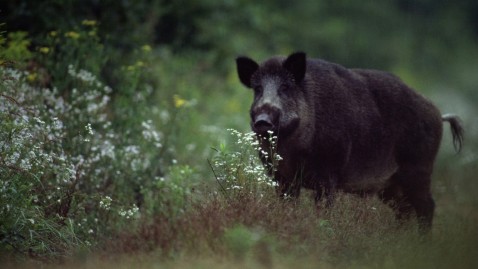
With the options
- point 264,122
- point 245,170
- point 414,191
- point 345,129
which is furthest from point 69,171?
point 414,191

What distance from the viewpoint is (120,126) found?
401 inches

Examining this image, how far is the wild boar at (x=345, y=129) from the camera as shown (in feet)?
26.8

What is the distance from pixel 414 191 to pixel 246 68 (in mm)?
2368

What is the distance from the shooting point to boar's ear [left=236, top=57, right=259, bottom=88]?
8.57m

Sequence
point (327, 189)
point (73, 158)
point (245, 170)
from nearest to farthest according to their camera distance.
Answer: point (245, 170), point (327, 189), point (73, 158)

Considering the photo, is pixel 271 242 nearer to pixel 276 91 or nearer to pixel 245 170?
pixel 245 170

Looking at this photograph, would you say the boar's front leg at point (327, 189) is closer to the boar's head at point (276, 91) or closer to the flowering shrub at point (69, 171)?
the boar's head at point (276, 91)

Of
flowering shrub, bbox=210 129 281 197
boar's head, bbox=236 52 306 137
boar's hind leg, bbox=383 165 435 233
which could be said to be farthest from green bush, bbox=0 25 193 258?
boar's hind leg, bbox=383 165 435 233

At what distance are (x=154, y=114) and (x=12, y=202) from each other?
5139 millimetres

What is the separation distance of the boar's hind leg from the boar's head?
168 cm

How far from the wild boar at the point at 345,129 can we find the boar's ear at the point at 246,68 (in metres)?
0.01

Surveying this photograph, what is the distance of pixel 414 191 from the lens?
361 inches

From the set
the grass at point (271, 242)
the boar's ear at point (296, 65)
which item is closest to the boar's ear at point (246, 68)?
the boar's ear at point (296, 65)

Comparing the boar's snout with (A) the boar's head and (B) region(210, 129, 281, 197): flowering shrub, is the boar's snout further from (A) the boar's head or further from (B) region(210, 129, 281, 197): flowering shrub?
(B) region(210, 129, 281, 197): flowering shrub
